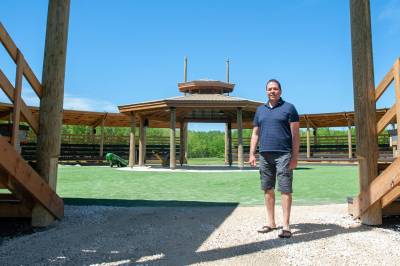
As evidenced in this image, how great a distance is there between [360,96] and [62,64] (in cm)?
386

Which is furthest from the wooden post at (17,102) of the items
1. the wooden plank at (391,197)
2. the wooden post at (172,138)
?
the wooden post at (172,138)

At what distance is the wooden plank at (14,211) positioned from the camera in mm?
3865

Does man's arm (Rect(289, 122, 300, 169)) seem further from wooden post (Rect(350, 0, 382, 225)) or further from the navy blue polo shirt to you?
wooden post (Rect(350, 0, 382, 225))

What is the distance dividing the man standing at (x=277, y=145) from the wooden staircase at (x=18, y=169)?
2594 mm

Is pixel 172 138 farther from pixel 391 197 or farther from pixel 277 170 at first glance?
pixel 391 197

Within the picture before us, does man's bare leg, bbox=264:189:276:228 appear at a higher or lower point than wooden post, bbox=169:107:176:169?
lower

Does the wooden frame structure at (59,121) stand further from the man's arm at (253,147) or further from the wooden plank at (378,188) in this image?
the man's arm at (253,147)

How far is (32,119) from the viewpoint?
12.3 ft

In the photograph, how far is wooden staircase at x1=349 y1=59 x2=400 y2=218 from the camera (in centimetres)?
321

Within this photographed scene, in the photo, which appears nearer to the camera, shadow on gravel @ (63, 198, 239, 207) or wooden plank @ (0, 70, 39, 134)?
wooden plank @ (0, 70, 39, 134)

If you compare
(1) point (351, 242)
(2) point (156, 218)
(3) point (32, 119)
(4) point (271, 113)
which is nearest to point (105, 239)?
(2) point (156, 218)

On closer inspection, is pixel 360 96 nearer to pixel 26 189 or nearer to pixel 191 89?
pixel 26 189

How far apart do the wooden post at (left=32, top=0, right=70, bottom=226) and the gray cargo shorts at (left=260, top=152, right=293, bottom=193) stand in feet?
8.64

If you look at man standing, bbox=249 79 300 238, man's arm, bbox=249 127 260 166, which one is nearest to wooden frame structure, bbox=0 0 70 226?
man's arm, bbox=249 127 260 166
